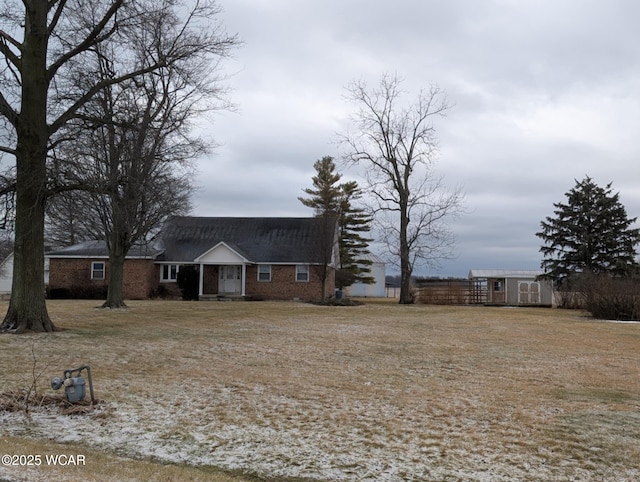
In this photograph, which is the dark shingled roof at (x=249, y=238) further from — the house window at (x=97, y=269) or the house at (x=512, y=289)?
the house at (x=512, y=289)

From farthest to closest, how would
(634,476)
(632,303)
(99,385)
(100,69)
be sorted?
(632,303), (100,69), (99,385), (634,476)

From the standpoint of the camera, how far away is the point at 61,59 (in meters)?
15.2

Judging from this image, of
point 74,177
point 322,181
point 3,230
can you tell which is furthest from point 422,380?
point 322,181

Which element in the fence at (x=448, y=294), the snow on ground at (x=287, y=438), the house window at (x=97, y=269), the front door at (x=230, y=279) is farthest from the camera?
the fence at (x=448, y=294)

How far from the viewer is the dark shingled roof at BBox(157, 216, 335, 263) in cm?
3638

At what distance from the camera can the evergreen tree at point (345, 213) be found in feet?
178

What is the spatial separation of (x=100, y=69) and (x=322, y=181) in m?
41.4

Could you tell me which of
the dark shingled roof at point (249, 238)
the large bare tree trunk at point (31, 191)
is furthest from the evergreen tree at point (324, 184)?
the large bare tree trunk at point (31, 191)

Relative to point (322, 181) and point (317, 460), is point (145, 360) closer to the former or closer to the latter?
point (317, 460)

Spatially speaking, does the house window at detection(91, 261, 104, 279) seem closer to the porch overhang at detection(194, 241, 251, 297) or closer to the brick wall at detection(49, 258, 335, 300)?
the brick wall at detection(49, 258, 335, 300)

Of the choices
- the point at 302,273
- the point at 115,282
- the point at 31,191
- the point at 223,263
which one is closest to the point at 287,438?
the point at 31,191

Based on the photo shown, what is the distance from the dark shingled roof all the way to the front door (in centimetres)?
135

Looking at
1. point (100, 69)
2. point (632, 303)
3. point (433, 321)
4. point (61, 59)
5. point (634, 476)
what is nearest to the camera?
point (634, 476)

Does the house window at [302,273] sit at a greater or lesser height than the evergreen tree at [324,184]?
lesser
